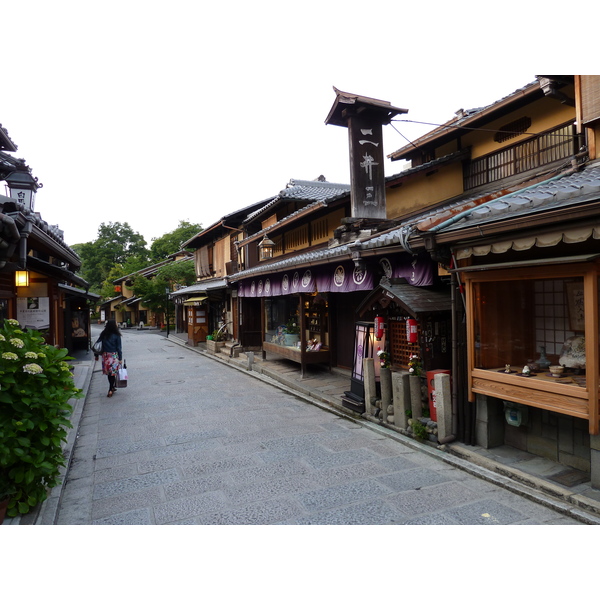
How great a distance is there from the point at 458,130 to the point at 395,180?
220 centimetres

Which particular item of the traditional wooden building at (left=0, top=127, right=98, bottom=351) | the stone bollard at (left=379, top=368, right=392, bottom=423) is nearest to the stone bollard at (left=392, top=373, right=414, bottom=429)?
the stone bollard at (left=379, top=368, right=392, bottom=423)

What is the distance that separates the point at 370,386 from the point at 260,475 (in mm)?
3621

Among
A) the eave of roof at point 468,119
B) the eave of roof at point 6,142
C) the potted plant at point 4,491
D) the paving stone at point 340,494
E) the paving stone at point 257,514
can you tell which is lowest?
the paving stone at point 340,494

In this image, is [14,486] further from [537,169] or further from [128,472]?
[537,169]

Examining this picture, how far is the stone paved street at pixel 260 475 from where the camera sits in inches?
198

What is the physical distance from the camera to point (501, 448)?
6617mm

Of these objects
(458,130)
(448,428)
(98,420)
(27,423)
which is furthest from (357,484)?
(458,130)

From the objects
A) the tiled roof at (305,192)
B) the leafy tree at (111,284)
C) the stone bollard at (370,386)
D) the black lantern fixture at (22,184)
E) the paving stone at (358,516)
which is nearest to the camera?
the paving stone at (358,516)

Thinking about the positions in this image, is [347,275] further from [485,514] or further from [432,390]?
[485,514]

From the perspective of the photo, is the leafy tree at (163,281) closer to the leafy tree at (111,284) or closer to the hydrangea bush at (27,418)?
the leafy tree at (111,284)

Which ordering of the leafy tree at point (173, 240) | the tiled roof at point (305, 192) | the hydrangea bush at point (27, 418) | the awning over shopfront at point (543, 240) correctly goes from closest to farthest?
1. the hydrangea bush at point (27, 418)
2. the awning over shopfront at point (543, 240)
3. the tiled roof at point (305, 192)
4. the leafy tree at point (173, 240)

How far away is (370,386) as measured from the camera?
9.05 metres

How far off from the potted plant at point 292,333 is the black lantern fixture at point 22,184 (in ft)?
31.1

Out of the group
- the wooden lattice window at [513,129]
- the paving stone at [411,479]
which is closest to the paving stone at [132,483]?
the paving stone at [411,479]
